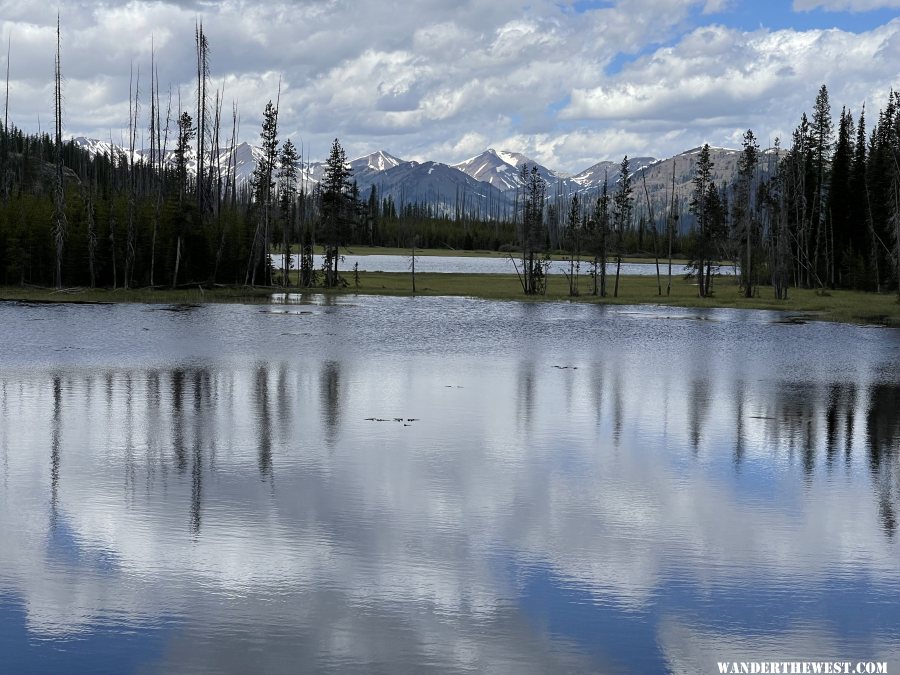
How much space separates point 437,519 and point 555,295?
7066 cm

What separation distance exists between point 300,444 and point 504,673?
10408mm

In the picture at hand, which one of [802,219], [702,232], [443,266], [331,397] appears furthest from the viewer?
[443,266]

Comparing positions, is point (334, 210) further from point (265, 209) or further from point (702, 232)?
point (702, 232)

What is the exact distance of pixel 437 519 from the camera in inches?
531

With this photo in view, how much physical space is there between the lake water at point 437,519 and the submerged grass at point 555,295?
111 feet

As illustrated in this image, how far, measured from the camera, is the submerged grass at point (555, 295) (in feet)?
206

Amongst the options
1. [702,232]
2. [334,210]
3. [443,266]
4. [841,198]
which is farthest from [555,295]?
[443,266]

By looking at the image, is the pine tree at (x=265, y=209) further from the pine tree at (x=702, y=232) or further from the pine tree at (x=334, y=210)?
the pine tree at (x=702, y=232)

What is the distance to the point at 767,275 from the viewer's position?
102250 mm

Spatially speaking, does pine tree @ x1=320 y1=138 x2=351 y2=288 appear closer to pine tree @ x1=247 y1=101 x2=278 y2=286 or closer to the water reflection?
pine tree @ x1=247 y1=101 x2=278 y2=286

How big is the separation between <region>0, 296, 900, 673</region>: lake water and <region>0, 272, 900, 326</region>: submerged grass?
111 ft

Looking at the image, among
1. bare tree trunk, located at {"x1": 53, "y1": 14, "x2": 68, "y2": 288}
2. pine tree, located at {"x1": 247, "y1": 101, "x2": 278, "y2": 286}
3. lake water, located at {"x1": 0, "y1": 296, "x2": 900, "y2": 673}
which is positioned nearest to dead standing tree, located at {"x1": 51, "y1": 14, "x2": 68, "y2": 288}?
bare tree trunk, located at {"x1": 53, "y1": 14, "x2": 68, "y2": 288}

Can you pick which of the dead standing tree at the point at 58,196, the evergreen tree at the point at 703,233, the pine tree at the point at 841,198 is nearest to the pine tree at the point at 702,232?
the evergreen tree at the point at 703,233

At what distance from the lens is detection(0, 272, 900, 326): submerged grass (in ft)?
206
